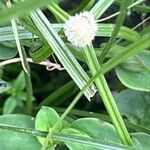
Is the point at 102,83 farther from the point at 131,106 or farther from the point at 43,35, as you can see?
the point at 131,106

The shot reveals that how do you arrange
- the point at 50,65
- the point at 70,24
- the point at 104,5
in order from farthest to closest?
the point at 50,65 → the point at 104,5 → the point at 70,24

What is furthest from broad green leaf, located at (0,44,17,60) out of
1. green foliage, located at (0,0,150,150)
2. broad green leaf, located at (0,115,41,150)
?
broad green leaf, located at (0,115,41,150)

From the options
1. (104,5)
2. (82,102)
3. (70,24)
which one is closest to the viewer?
(70,24)

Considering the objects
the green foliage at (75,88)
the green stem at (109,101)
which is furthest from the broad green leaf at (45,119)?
the green stem at (109,101)

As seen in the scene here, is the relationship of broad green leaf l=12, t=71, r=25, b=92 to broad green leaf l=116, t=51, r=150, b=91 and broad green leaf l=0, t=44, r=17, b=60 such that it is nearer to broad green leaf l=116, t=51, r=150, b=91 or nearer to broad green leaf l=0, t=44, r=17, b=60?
broad green leaf l=0, t=44, r=17, b=60

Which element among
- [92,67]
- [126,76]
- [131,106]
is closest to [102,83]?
[92,67]

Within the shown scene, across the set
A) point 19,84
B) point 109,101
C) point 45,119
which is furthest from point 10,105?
point 109,101

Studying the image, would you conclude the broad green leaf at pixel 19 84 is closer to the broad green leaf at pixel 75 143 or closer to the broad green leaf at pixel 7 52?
the broad green leaf at pixel 7 52
